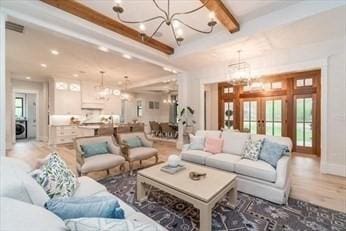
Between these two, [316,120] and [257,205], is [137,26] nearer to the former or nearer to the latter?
[257,205]

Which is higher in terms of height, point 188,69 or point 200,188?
point 188,69

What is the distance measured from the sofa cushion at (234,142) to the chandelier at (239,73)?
161cm

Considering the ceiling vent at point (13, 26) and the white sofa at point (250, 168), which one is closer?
the white sofa at point (250, 168)

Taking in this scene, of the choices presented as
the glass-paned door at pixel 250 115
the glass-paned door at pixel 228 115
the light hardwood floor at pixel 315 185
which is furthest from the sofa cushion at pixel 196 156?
the glass-paned door at pixel 228 115

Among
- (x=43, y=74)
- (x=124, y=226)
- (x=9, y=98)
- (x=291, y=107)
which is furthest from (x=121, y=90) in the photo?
(x=124, y=226)

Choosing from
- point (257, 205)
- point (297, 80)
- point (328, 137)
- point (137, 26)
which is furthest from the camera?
point (297, 80)

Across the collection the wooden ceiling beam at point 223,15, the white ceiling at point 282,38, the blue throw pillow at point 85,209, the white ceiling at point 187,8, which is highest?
the white ceiling at point 187,8

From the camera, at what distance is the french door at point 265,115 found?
6.32m

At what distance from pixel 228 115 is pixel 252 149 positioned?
470 cm

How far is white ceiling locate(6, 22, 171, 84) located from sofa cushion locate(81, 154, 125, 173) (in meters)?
2.44

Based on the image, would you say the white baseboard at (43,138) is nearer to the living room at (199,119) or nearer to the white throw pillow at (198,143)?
the living room at (199,119)

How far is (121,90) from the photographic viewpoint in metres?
10.3

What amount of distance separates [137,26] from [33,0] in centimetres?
174

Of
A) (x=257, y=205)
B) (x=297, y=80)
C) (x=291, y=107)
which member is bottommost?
(x=257, y=205)
